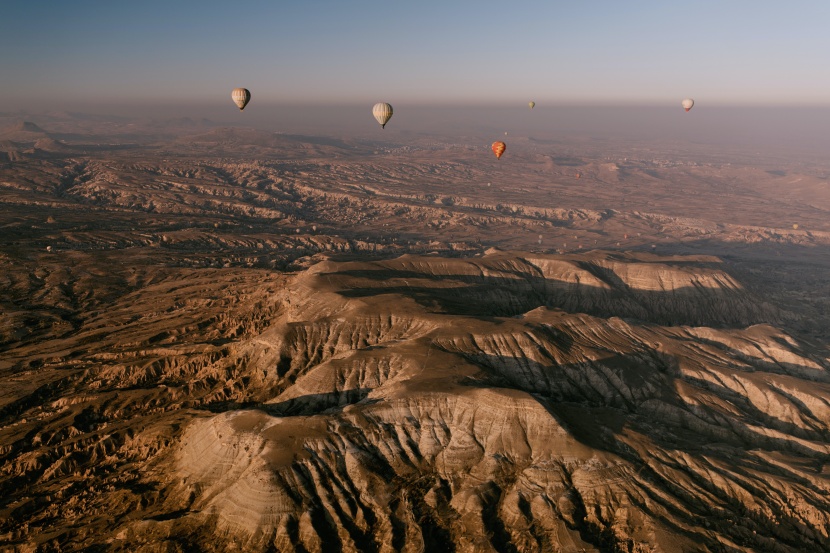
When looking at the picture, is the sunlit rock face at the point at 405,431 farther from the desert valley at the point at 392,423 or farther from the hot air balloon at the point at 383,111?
the hot air balloon at the point at 383,111

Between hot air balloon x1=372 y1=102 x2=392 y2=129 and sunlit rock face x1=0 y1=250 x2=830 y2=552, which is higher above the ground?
hot air balloon x1=372 y1=102 x2=392 y2=129

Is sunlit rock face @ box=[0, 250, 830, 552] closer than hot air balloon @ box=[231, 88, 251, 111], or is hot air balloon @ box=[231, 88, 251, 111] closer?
sunlit rock face @ box=[0, 250, 830, 552]

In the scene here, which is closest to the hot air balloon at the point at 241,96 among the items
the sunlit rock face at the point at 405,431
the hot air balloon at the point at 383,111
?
the hot air balloon at the point at 383,111

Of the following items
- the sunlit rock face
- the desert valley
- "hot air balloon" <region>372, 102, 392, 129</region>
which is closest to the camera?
the sunlit rock face

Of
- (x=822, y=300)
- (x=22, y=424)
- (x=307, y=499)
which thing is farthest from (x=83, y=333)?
(x=822, y=300)

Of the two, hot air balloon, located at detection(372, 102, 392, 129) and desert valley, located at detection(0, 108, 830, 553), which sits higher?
hot air balloon, located at detection(372, 102, 392, 129)

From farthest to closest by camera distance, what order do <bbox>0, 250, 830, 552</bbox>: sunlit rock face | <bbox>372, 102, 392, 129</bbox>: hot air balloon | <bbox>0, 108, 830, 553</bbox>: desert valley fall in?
<bbox>372, 102, 392, 129</bbox>: hot air balloon
<bbox>0, 108, 830, 553</bbox>: desert valley
<bbox>0, 250, 830, 552</bbox>: sunlit rock face

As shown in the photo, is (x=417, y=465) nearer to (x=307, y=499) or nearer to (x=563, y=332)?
(x=307, y=499)

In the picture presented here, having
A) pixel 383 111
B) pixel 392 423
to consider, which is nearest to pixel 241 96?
pixel 383 111

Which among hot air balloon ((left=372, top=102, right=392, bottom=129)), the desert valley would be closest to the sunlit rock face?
the desert valley

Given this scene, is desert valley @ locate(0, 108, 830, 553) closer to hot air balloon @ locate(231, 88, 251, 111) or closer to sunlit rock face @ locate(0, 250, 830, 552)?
Answer: sunlit rock face @ locate(0, 250, 830, 552)
